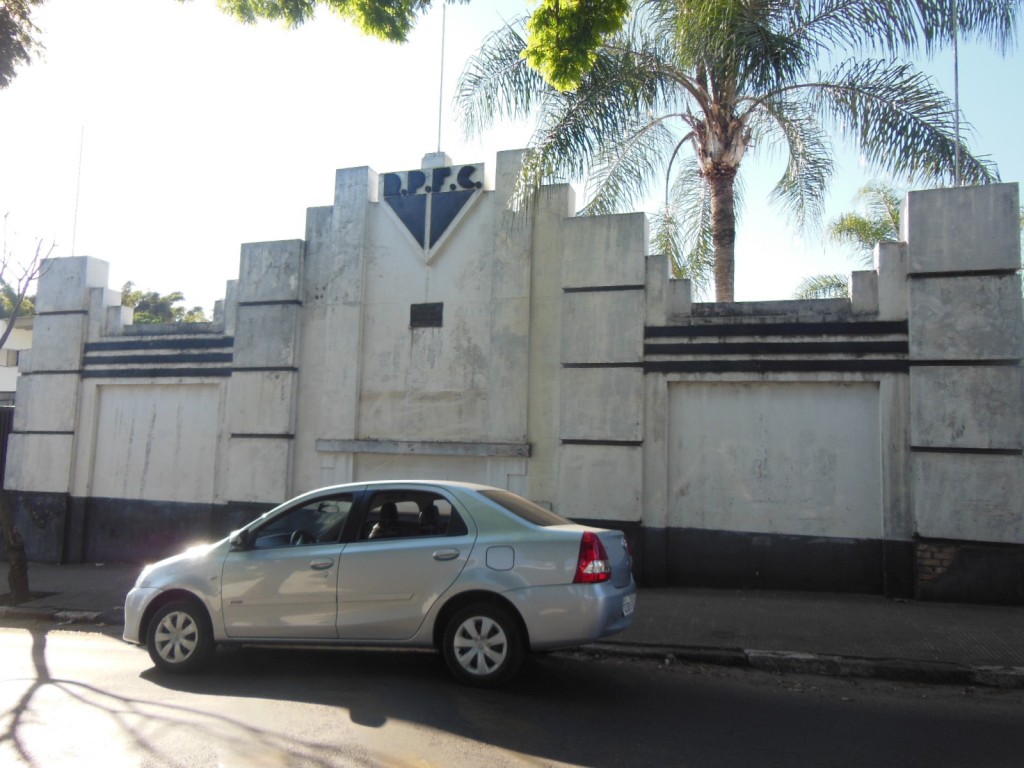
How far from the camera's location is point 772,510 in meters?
9.55

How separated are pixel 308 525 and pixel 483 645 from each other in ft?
5.64

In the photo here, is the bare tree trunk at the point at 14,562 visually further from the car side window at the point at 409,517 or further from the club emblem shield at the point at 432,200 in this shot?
the car side window at the point at 409,517

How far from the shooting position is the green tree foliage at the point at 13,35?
10.9m

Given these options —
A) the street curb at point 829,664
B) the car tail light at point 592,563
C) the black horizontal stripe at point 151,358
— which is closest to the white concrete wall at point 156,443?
the black horizontal stripe at point 151,358

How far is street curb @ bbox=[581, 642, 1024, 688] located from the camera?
20.7 ft

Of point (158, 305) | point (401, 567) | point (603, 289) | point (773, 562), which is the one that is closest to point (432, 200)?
point (603, 289)

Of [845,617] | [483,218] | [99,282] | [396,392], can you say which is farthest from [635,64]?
[99,282]

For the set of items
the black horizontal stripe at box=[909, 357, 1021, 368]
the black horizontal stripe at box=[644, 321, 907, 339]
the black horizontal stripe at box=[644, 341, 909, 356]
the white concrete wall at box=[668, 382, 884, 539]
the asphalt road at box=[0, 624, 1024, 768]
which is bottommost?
the asphalt road at box=[0, 624, 1024, 768]

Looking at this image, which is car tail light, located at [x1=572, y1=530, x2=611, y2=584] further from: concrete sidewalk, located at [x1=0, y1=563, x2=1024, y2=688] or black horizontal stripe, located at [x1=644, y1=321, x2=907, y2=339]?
black horizontal stripe, located at [x1=644, y1=321, x2=907, y2=339]

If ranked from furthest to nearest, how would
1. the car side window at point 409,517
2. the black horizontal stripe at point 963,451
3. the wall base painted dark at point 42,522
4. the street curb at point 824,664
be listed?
the wall base painted dark at point 42,522, the black horizontal stripe at point 963,451, the street curb at point 824,664, the car side window at point 409,517

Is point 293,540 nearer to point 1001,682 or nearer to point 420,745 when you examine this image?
point 420,745

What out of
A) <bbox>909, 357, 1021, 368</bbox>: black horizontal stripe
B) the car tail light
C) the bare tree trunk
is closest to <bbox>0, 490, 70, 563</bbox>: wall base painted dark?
the bare tree trunk

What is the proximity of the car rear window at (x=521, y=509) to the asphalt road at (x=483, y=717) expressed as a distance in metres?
1.18

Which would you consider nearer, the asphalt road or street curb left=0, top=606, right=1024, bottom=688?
the asphalt road
